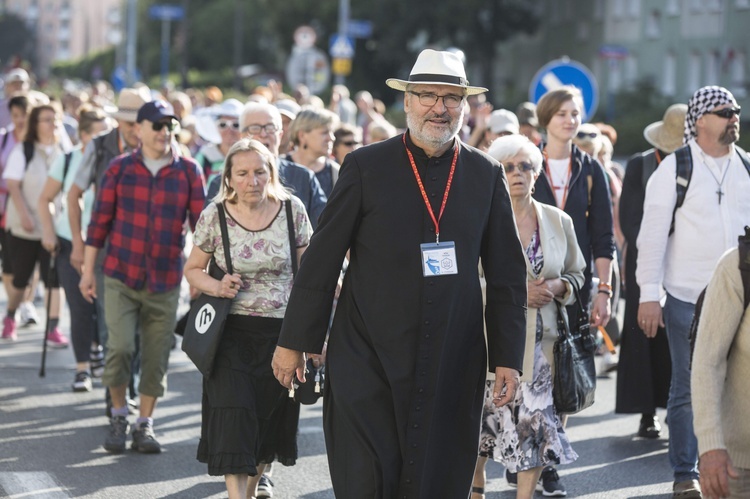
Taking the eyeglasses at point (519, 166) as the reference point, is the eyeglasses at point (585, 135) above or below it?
above

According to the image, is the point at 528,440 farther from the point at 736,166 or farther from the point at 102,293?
the point at 102,293

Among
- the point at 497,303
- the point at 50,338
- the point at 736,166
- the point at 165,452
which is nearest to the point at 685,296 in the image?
the point at 736,166

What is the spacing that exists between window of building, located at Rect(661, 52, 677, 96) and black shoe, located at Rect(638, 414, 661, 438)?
2012 inches

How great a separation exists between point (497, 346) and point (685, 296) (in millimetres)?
2451

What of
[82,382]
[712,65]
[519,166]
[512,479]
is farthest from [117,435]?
[712,65]

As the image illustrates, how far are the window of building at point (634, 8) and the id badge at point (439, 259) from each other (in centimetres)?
5795

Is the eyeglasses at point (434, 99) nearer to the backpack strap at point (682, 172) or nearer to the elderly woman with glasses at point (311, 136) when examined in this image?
the backpack strap at point (682, 172)

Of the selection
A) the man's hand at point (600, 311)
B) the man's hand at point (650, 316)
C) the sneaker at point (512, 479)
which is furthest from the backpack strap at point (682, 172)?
the sneaker at point (512, 479)

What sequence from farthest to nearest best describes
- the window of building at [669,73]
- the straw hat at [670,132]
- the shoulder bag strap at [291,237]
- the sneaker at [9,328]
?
the window of building at [669,73] < the sneaker at [9,328] < the straw hat at [670,132] < the shoulder bag strap at [291,237]

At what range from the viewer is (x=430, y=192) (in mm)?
5535

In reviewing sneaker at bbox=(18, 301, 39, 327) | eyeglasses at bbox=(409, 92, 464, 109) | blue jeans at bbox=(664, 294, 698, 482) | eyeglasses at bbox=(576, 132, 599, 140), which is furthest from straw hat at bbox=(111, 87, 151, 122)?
sneaker at bbox=(18, 301, 39, 327)

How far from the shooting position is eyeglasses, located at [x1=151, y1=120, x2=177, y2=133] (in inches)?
348

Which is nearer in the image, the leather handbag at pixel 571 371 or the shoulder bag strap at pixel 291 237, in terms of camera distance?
the leather handbag at pixel 571 371

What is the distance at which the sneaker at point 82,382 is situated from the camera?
1088cm
